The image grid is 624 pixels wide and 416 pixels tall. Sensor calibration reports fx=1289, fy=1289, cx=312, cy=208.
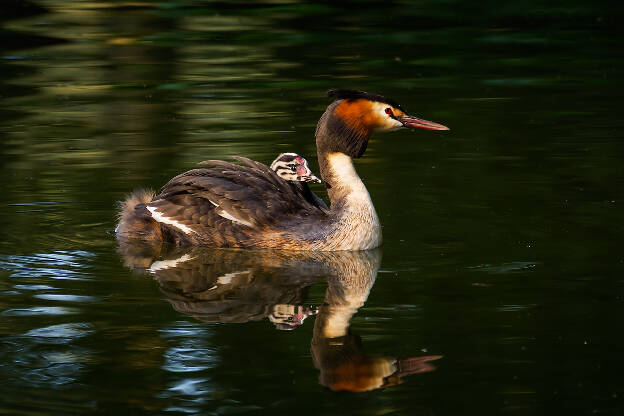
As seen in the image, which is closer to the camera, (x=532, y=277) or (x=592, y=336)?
(x=592, y=336)

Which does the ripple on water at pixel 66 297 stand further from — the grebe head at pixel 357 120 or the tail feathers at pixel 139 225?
the grebe head at pixel 357 120

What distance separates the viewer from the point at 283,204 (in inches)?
394

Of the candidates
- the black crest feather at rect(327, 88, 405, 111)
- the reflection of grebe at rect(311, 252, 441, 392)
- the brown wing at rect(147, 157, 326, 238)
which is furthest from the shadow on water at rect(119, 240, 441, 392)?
the black crest feather at rect(327, 88, 405, 111)

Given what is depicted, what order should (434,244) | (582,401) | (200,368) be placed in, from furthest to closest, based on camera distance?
1. (434,244)
2. (200,368)
3. (582,401)

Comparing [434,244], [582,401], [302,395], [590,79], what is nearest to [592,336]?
[582,401]

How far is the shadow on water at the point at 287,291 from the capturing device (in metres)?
7.03

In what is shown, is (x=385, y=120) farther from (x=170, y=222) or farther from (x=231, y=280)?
(x=231, y=280)

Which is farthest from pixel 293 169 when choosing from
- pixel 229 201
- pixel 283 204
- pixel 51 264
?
pixel 51 264

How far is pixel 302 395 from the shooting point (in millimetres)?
6594

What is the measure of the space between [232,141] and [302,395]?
7.30 metres

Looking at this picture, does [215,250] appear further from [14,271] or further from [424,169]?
[424,169]

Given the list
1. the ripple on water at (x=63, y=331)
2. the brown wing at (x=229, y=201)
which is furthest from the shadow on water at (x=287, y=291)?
the ripple on water at (x=63, y=331)

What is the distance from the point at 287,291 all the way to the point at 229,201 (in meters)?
Answer: 1.41

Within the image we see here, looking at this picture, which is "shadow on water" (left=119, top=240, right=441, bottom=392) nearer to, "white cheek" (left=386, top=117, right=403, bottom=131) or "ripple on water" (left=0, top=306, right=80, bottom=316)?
"ripple on water" (left=0, top=306, right=80, bottom=316)
